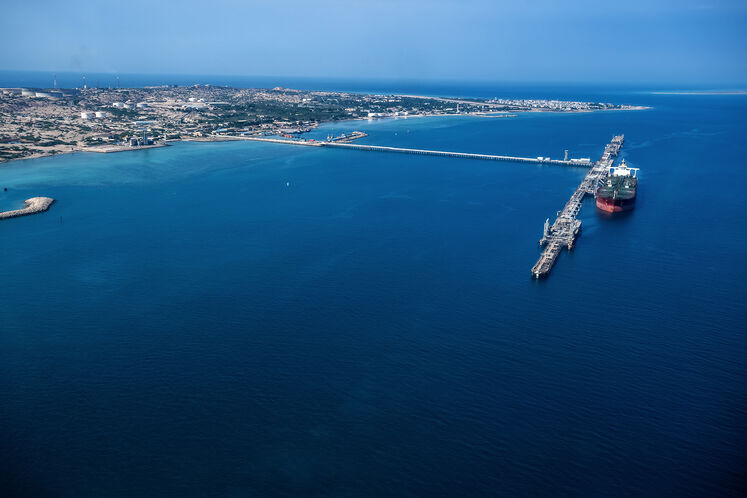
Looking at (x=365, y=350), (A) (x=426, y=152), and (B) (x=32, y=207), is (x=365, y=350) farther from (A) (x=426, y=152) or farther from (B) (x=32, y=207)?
(A) (x=426, y=152)

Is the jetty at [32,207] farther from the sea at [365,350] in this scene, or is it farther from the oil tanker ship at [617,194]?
the oil tanker ship at [617,194]

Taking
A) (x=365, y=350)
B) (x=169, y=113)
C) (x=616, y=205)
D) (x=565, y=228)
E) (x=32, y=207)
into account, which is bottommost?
(x=365, y=350)

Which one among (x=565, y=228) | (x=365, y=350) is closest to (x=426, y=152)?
(x=565, y=228)

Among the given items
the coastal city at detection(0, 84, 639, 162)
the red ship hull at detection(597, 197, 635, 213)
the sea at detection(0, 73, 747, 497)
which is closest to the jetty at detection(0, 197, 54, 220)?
the sea at detection(0, 73, 747, 497)

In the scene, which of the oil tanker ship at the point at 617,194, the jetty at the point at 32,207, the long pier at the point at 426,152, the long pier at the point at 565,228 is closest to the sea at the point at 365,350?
the long pier at the point at 565,228

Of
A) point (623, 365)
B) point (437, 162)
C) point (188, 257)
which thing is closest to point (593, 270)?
point (623, 365)

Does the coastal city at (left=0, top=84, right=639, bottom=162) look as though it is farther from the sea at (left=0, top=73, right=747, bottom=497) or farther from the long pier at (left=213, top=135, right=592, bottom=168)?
the sea at (left=0, top=73, right=747, bottom=497)

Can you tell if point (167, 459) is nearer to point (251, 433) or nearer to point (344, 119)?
point (251, 433)
